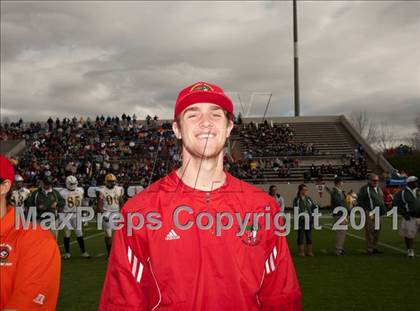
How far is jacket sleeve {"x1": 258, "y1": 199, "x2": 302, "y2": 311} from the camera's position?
2533mm

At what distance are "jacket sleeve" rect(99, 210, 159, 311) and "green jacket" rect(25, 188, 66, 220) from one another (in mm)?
10990

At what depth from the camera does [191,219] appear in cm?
253

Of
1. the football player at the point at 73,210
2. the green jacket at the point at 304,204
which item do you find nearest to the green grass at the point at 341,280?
the football player at the point at 73,210

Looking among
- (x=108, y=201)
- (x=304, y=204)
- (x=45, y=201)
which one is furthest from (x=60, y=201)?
(x=304, y=204)

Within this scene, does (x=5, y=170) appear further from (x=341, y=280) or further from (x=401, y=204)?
(x=401, y=204)

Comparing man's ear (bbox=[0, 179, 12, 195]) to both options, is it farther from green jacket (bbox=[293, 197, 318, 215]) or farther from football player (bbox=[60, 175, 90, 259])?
green jacket (bbox=[293, 197, 318, 215])

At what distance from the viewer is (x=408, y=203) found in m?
12.4

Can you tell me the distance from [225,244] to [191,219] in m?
0.21

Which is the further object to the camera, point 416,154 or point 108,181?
point 416,154

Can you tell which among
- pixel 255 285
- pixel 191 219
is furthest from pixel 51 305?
pixel 255 285

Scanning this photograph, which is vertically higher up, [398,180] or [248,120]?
[248,120]

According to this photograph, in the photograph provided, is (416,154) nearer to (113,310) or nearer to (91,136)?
(91,136)

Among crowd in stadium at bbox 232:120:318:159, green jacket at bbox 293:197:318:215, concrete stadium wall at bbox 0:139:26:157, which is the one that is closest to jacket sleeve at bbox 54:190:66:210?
green jacket at bbox 293:197:318:215

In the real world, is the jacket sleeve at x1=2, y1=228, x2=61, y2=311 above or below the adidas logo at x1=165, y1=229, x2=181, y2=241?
below
